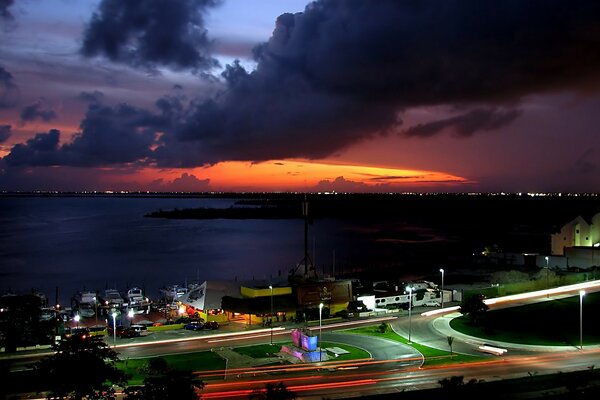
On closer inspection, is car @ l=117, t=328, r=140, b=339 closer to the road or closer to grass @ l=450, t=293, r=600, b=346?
the road

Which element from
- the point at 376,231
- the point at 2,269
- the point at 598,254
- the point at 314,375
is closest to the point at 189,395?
the point at 314,375

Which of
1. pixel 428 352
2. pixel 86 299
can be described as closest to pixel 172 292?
pixel 86 299

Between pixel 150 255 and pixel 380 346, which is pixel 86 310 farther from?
pixel 150 255

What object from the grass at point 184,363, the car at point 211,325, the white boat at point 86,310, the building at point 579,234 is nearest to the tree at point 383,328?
the grass at point 184,363

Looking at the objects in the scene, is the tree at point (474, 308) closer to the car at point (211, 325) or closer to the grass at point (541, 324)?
the grass at point (541, 324)

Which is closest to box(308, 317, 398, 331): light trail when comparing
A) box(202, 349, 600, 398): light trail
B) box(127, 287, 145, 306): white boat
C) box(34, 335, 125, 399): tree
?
box(202, 349, 600, 398): light trail

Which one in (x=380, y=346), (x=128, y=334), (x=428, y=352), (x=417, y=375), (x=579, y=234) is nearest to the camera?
(x=417, y=375)
